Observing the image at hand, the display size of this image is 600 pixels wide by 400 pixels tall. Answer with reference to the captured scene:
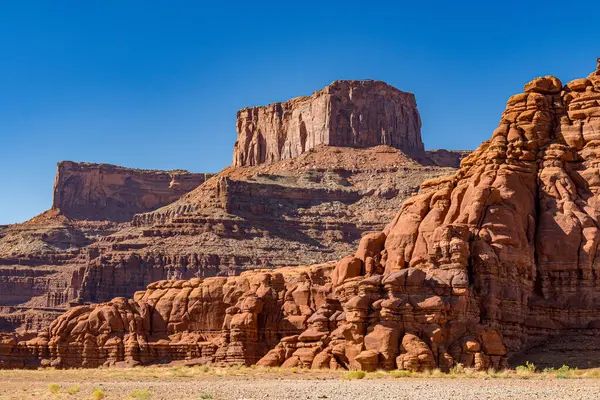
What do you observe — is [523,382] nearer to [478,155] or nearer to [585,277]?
[585,277]

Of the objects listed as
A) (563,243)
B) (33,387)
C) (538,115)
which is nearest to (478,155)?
(538,115)

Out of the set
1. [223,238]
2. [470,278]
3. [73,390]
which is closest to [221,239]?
[223,238]

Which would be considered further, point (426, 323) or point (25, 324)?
point (25, 324)

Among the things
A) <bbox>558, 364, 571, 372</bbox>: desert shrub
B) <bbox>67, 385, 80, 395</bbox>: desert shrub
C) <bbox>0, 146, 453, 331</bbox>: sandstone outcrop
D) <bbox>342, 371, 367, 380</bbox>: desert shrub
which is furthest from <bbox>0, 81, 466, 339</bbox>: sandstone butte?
<bbox>67, 385, 80, 395</bbox>: desert shrub

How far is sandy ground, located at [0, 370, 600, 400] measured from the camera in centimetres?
4047

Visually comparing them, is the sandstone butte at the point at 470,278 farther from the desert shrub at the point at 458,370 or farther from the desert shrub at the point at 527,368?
the desert shrub at the point at 527,368

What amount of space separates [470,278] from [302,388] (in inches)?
647

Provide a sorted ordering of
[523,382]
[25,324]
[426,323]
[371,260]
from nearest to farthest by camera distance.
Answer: [523,382], [426,323], [371,260], [25,324]

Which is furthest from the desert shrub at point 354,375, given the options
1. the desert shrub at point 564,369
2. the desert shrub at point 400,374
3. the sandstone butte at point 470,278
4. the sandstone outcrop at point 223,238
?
the sandstone outcrop at point 223,238

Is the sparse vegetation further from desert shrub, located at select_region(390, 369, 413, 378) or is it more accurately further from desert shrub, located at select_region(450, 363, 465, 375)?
desert shrub, located at select_region(450, 363, 465, 375)

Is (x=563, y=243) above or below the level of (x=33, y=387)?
above

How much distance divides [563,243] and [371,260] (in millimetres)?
10900

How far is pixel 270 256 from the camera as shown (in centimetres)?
15500

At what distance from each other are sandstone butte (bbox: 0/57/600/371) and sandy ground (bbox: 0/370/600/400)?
4.81 metres
